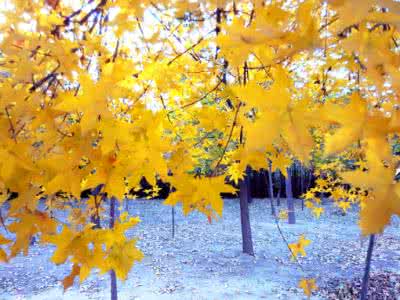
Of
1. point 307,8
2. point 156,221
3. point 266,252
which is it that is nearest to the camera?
point 307,8

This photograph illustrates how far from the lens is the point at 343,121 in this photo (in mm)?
542

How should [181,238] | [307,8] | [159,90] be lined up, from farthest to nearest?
[181,238] < [159,90] < [307,8]

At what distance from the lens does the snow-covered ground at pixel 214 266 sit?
205 inches

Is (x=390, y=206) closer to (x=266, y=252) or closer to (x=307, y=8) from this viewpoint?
(x=307, y=8)

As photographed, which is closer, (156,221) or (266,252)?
(266,252)

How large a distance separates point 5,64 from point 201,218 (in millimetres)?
10333

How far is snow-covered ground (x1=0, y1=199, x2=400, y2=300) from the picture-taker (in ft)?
17.0

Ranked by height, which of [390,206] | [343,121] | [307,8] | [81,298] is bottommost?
[81,298]

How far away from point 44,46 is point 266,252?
6996 mm

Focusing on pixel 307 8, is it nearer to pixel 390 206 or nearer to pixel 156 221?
pixel 390 206

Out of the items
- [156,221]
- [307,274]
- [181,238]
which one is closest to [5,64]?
[307,274]

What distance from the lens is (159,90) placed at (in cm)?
133

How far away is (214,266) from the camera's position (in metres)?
6.38

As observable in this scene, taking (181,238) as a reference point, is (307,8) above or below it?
above
